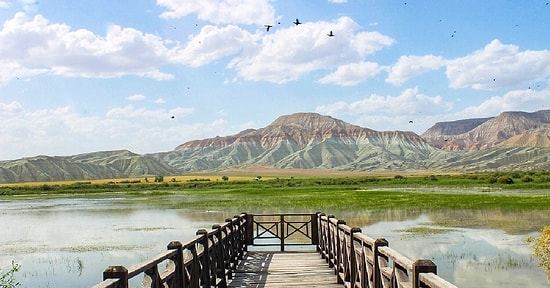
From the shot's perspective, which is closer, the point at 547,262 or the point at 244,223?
the point at 547,262

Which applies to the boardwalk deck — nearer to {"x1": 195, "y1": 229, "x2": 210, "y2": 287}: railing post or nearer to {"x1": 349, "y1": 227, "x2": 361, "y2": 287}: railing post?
{"x1": 349, "y1": 227, "x2": 361, "y2": 287}: railing post

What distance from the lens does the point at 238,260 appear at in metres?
15.3

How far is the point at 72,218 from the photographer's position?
135 ft

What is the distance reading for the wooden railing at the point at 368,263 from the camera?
228 inches

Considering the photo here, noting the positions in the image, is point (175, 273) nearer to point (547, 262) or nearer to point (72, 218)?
point (547, 262)

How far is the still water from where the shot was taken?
17734mm

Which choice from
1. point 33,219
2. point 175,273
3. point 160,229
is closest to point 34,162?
point 33,219

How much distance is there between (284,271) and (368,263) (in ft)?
16.1

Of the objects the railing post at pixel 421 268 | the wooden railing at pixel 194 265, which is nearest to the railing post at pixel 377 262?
the railing post at pixel 421 268

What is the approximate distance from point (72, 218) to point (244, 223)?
26.7 meters

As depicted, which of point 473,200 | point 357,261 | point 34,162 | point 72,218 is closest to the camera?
point 357,261

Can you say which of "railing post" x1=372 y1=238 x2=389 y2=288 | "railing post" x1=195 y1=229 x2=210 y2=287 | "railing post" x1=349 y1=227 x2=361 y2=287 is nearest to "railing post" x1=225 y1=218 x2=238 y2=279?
"railing post" x1=195 y1=229 x2=210 y2=287

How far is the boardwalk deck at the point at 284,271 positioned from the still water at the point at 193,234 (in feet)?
12.8

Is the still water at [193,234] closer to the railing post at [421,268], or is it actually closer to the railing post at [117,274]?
the railing post at [421,268]
